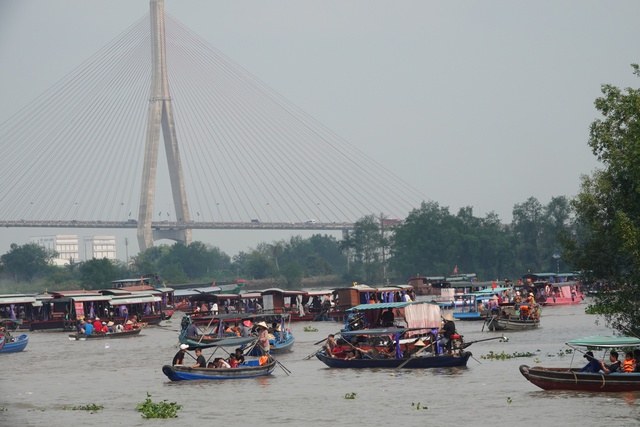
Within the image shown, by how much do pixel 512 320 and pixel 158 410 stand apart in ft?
89.3

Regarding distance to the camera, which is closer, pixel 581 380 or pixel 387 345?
pixel 581 380

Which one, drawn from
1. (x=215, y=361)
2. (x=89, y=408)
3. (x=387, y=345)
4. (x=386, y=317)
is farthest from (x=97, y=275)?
(x=89, y=408)

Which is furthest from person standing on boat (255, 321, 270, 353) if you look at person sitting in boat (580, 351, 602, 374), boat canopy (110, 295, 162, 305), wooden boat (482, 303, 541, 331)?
boat canopy (110, 295, 162, 305)

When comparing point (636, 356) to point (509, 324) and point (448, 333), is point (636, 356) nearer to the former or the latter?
point (448, 333)

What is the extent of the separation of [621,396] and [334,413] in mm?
6834

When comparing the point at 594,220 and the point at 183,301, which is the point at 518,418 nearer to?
the point at 594,220

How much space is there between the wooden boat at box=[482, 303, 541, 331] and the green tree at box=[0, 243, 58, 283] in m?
107

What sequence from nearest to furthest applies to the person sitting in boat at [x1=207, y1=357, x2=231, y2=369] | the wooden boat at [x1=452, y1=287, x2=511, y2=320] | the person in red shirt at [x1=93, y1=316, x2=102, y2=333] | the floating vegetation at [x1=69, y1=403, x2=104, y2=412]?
the floating vegetation at [x1=69, y1=403, x2=104, y2=412] < the person sitting in boat at [x1=207, y1=357, x2=231, y2=369] < the person in red shirt at [x1=93, y1=316, x2=102, y2=333] < the wooden boat at [x1=452, y1=287, x2=511, y2=320]

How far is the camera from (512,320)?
161ft

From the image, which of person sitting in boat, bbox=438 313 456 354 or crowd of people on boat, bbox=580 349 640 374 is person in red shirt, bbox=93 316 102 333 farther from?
crowd of people on boat, bbox=580 349 640 374

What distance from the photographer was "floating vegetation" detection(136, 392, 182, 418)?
24.7 m

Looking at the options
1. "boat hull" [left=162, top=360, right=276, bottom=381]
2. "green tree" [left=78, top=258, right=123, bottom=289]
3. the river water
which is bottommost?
the river water

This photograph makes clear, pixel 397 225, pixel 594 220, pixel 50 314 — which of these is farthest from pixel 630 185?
pixel 397 225

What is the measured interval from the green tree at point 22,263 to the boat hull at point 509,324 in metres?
108
